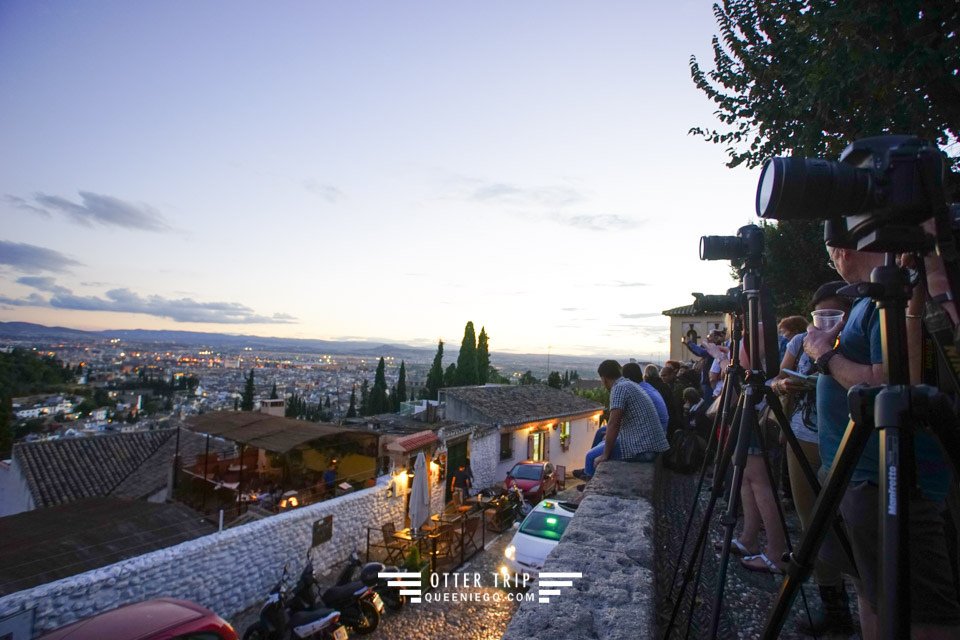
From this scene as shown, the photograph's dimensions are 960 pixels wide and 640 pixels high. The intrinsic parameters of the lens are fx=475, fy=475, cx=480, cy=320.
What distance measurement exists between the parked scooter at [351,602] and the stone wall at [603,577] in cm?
620

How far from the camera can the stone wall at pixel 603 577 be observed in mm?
1615

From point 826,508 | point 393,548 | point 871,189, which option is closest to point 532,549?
point 393,548

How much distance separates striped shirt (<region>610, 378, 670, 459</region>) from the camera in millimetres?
4031

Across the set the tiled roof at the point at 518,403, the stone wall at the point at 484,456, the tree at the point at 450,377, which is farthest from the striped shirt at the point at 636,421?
the tree at the point at 450,377

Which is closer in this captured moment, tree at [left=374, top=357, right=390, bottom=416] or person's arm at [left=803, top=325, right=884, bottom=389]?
person's arm at [left=803, top=325, right=884, bottom=389]

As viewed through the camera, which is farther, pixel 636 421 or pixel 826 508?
pixel 636 421

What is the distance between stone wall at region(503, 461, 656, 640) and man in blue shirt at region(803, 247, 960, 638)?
2.32 feet

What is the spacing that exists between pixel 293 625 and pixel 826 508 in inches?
307

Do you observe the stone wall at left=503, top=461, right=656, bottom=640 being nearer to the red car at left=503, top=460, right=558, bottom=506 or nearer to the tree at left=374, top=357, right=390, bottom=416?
the red car at left=503, top=460, right=558, bottom=506

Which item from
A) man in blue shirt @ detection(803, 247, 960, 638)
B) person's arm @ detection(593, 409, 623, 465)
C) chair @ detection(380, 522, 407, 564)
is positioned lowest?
chair @ detection(380, 522, 407, 564)

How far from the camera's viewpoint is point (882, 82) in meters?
4.39

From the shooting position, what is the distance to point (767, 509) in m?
2.65

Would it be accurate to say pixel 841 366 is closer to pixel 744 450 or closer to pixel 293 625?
pixel 744 450

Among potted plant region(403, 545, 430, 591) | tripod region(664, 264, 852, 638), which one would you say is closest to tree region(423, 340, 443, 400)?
potted plant region(403, 545, 430, 591)
